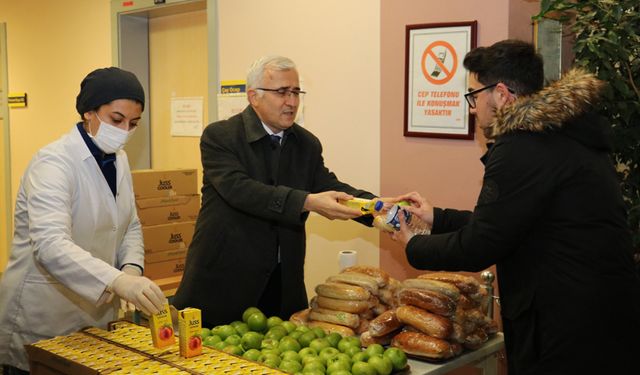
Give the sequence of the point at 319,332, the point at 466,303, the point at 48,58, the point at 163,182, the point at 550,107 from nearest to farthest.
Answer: the point at 550,107 → the point at 319,332 → the point at 466,303 → the point at 163,182 → the point at 48,58

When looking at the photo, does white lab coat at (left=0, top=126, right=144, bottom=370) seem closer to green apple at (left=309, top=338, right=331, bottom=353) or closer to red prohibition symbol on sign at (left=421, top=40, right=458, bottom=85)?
green apple at (left=309, top=338, right=331, bottom=353)

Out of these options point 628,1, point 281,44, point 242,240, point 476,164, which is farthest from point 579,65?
point 281,44

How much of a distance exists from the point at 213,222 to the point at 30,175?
78cm

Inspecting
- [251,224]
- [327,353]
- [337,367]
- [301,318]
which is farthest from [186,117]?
[337,367]

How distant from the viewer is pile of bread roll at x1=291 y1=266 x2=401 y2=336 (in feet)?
7.75

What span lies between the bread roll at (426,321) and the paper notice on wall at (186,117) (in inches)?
123

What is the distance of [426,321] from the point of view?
2.21 metres

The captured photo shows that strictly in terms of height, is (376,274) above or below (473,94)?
below

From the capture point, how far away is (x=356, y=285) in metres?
2.44

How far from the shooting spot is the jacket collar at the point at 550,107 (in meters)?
1.90

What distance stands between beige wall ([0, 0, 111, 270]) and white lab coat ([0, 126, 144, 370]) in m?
3.21

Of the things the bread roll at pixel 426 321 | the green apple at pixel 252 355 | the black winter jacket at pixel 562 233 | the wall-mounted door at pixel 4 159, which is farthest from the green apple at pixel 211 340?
the wall-mounted door at pixel 4 159

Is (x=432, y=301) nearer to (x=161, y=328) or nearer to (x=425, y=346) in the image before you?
(x=425, y=346)

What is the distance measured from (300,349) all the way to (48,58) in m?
4.60
